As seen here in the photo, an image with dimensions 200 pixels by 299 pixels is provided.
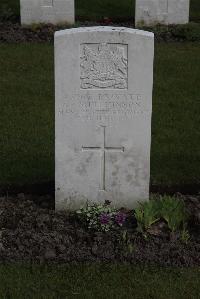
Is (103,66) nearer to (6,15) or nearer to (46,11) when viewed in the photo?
(46,11)

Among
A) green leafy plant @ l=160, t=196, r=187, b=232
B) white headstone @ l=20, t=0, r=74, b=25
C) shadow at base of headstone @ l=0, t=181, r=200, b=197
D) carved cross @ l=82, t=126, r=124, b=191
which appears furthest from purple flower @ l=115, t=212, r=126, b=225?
white headstone @ l=20, t=0, r=74, b=25

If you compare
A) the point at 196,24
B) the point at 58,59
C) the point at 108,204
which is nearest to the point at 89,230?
the point at 108,204

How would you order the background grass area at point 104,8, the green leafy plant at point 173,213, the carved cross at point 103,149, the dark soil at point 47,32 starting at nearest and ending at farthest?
the green leafy plant at point 173,213, the carved cross at point 103,149, the dark soil at point 47,32, the background grass area at point 104,8

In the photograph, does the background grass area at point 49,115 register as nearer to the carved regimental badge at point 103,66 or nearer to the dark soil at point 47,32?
the dark soil at point 47,32

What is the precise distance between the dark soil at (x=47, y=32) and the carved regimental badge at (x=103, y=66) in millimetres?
8168

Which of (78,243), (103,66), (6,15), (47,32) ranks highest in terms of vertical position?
(6,15)

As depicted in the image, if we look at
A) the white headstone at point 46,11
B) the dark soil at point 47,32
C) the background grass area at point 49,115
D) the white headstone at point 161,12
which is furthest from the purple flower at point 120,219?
the white headstone at point 161,12

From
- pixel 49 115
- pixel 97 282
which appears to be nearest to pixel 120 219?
pixel 97 282

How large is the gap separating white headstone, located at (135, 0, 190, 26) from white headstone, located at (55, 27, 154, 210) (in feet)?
30.7

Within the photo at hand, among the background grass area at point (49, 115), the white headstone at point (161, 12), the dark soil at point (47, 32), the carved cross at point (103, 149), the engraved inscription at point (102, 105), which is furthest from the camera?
the white headstone at point (161, 12)

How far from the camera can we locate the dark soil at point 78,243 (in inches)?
241

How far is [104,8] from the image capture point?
686 inches

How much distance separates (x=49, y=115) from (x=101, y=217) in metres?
4.17

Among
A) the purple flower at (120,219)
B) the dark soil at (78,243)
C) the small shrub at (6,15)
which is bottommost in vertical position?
the dark soil at (78,243)
